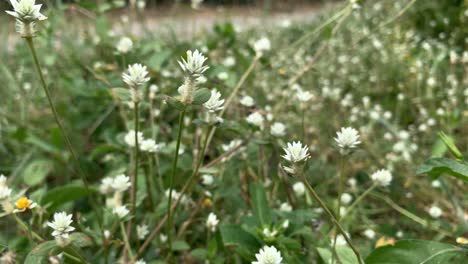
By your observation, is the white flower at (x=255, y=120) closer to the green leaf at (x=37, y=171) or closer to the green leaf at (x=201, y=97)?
the green leaf at (x=201, y=97)

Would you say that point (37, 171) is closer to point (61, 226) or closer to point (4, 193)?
point (4, 193)

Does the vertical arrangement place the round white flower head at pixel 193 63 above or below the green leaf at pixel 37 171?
above

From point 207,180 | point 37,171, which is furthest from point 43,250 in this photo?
point 37,171

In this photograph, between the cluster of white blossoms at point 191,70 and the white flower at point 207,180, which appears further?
the white flower at point 207,180

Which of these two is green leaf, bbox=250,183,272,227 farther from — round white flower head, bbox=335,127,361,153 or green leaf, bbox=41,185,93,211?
green leaf, bbox=41,185,93,211

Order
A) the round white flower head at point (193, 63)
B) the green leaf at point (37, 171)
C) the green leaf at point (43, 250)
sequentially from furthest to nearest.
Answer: the green leaf at point (37, 171) < the green leaf at point (43, 250) < the round white flower head at point (193, 63)

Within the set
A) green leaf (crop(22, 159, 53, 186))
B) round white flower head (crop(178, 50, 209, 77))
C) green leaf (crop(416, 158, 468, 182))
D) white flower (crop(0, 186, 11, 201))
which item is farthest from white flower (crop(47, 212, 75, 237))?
green leaf (crop(22, 159, 53, 186))

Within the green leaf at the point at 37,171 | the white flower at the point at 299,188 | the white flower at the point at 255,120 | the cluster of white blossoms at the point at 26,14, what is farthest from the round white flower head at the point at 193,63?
the green leaf at the point at 37,171

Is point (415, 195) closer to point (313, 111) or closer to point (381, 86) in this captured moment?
point (313, 111)
